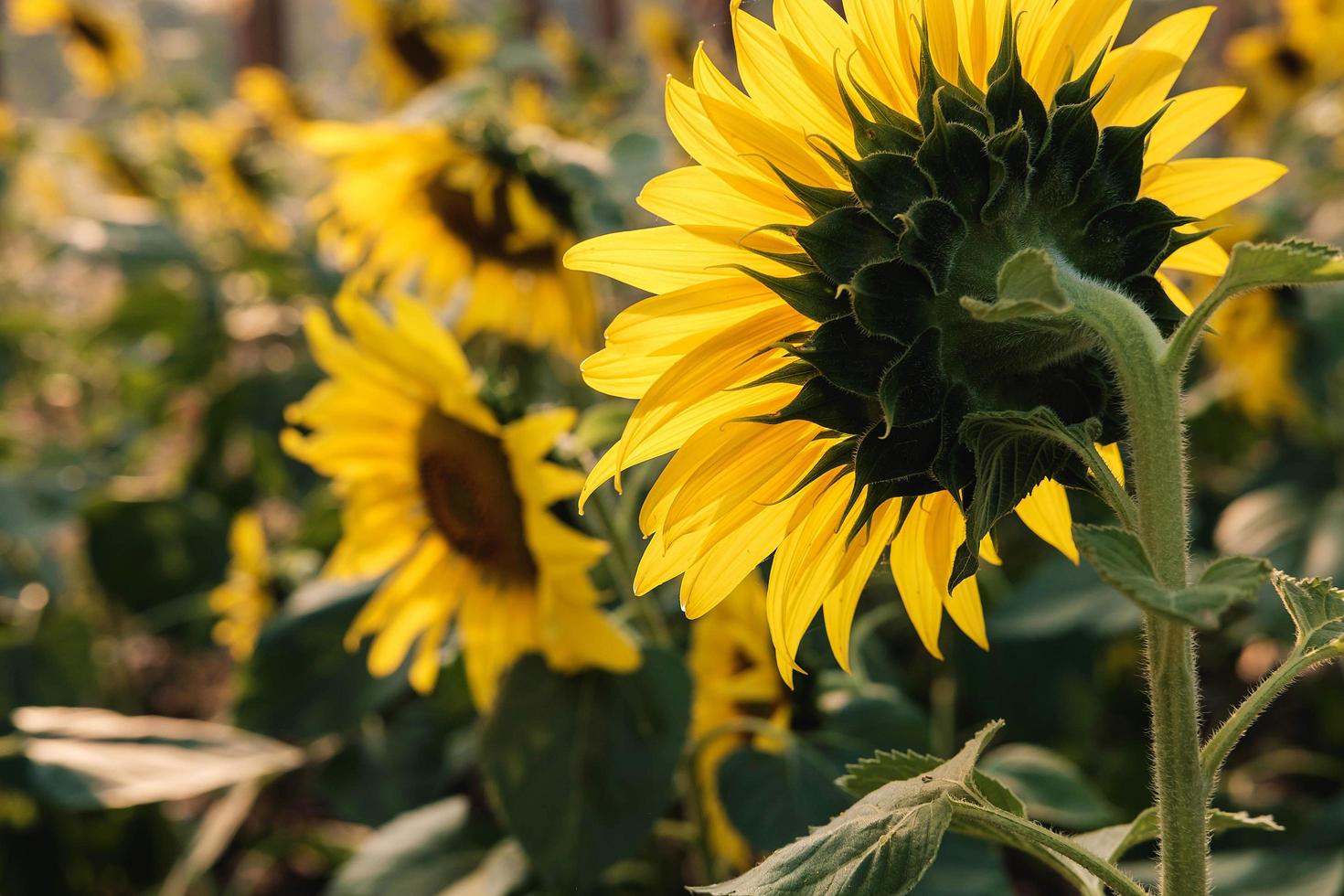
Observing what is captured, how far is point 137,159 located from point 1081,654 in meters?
2.24

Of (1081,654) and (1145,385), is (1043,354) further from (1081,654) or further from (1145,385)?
(1081,654)

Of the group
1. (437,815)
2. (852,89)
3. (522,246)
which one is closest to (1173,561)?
(852,89)

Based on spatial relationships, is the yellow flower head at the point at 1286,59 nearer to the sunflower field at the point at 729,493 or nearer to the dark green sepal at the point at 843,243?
the sunflower field at the point at 729,493

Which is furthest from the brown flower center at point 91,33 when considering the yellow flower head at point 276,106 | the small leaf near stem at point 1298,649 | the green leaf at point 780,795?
the small leaf near stem at point 1298,649

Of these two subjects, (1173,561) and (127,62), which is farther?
(127,62)

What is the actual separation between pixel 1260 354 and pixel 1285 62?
1.42 metres

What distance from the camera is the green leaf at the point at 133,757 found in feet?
3.18

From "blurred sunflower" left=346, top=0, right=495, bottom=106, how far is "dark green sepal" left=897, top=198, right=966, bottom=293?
189 centimetres

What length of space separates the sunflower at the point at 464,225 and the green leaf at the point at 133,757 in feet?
1.41

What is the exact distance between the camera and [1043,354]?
43cm

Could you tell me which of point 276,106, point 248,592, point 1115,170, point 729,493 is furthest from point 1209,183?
point 276,106

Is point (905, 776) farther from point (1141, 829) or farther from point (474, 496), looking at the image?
point (474, 496)

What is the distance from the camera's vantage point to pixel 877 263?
407mm

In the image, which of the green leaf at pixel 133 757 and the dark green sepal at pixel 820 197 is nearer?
the dark green sepal at pixel 820 197
